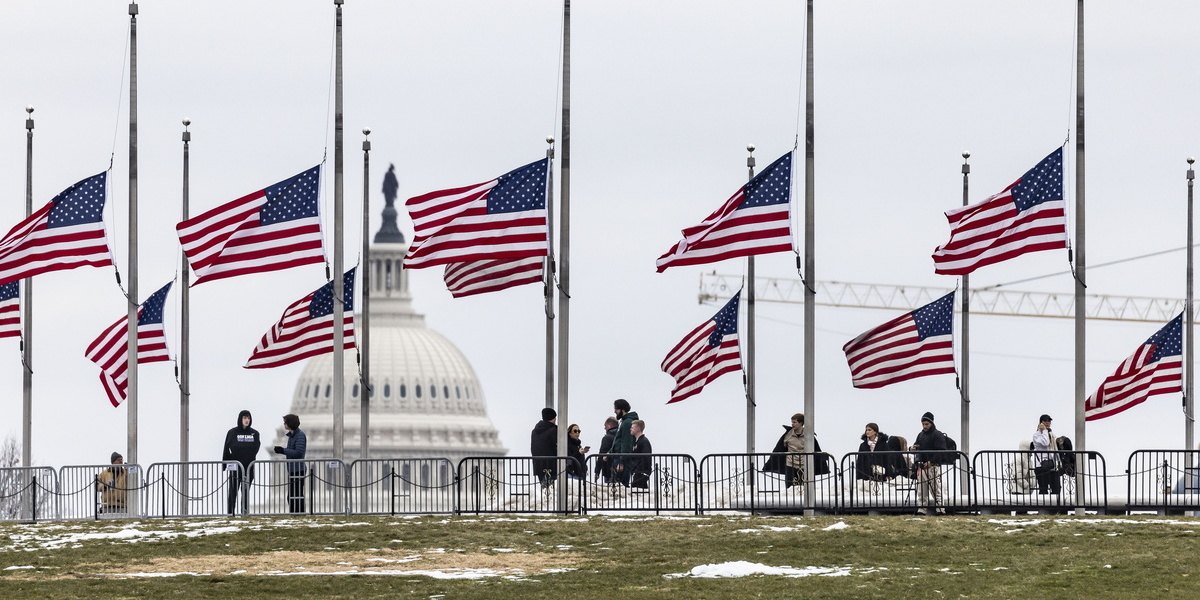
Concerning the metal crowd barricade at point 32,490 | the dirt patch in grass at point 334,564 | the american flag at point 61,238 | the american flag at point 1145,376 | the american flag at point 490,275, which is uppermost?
the american flag at point 61,238

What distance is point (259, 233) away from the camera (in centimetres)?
4678

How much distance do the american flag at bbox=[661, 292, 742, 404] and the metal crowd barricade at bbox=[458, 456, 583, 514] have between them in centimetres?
806

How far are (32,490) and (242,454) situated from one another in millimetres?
3422

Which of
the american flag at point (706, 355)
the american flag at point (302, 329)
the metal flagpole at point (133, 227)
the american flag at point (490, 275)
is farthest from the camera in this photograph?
the american flag at point (706, 355)

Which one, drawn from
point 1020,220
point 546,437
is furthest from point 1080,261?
point 546,437

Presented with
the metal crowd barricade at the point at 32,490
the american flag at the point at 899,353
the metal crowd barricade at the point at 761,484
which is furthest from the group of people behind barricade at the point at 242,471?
the american flag at the point at 899,353

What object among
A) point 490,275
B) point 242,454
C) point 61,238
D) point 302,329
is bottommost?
point 242,454

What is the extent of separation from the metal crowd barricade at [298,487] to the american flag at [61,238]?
5.01 m

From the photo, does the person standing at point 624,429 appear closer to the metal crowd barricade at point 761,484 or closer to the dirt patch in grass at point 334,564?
the metal crowd barricade at point 761,484

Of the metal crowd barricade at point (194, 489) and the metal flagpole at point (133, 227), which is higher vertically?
the metal flagpole at point (133, 227)

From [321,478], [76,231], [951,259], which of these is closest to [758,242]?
[951,259]

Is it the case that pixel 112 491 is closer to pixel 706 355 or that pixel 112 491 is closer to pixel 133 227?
pixel 133 227

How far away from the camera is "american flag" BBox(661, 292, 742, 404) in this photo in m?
53.4

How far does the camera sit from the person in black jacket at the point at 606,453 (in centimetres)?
4525
